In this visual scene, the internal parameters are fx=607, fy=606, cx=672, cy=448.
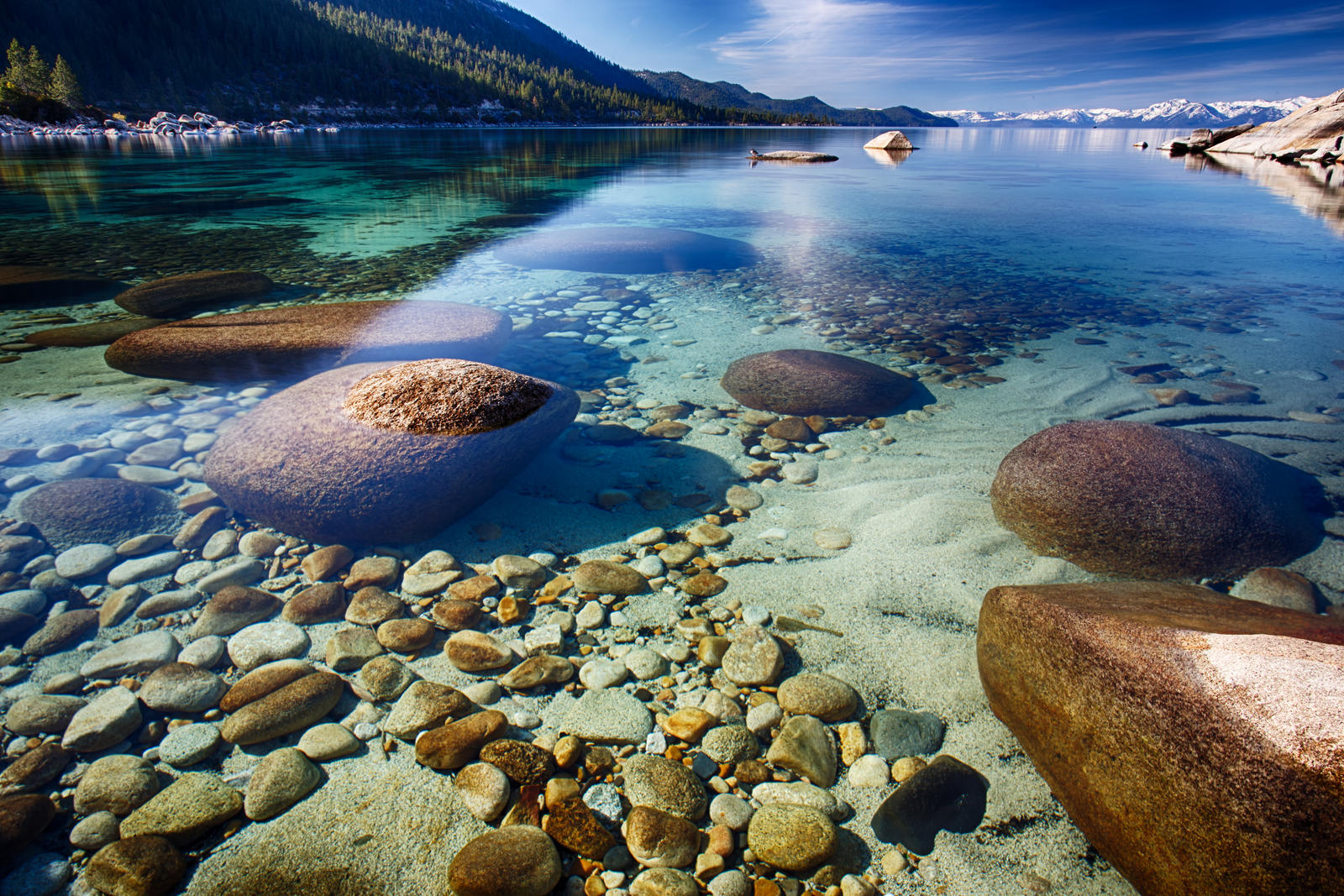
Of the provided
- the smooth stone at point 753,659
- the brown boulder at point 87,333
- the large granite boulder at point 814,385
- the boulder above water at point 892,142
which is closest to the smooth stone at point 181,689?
the smooth stone at point 753,659

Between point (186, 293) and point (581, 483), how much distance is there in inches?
262

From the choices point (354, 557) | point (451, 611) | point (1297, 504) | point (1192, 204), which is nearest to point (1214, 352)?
point (1297, 504)

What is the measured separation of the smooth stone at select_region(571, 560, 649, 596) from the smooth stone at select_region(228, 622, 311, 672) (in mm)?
1243

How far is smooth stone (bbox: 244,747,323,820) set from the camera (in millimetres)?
1955

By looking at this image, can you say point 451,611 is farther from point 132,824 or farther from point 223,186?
point 223,186

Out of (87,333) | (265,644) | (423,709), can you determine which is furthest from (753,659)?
(87,333)

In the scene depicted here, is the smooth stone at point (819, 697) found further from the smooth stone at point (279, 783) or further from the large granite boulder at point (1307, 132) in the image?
the large granite boulder at point (1307, 132)

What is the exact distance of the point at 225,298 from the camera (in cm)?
759

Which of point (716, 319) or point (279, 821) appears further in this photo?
point (716, 319)

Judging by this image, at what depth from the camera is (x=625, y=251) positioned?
10.6 metres

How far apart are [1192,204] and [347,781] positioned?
77.9 feet

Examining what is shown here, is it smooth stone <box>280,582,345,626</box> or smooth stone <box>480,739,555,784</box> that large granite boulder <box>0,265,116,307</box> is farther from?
smooth stone <box>480,739,555,784</box>

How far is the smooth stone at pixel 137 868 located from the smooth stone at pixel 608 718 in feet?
3.82

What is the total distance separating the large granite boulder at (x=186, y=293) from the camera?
23.8ft
